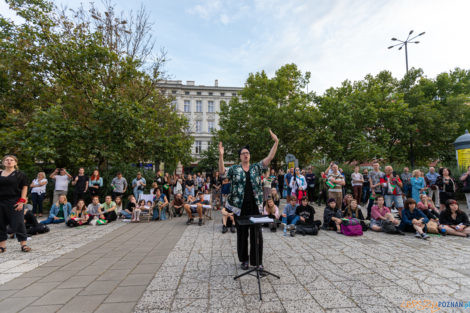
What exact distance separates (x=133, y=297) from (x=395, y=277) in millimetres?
Answer: 3900

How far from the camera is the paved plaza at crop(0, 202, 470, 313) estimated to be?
288 centimetres

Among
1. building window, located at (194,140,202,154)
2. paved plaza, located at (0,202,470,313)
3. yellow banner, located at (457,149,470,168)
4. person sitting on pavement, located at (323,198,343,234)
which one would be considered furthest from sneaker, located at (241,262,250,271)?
building window, located at (194,140,202,154)

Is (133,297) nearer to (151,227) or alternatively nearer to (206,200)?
(151,227)

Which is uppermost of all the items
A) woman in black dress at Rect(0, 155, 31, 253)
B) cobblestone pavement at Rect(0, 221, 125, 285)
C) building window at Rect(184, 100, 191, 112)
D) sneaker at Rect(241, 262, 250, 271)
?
building window at Rect(184, 100, 191, 112)

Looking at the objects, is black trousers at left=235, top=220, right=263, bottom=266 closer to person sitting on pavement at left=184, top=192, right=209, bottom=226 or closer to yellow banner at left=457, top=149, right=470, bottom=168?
person sitting on pavement at left=184, top=192, right=209, bottom=226

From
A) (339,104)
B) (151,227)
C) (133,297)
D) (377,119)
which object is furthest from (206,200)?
(377,119)

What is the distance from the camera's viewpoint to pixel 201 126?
155 feet

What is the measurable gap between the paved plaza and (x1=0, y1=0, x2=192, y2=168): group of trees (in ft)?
19.5

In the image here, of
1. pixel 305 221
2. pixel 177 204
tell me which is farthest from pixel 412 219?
pixel 177 204

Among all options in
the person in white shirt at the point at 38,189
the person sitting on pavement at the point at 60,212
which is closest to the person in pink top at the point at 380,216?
the person sitting on pavement at the point at 60,212

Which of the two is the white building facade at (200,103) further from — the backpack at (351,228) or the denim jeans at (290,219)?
the backpack at (351,228)

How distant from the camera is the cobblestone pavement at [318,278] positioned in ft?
9.34

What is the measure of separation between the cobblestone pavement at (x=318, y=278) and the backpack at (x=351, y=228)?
79 centimetres

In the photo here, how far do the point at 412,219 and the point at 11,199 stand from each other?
34.5 feet
